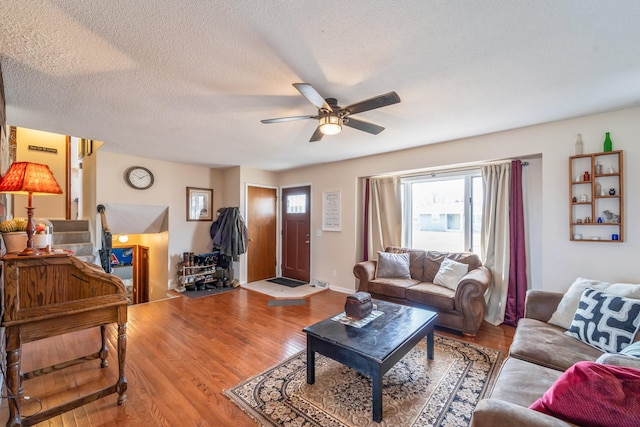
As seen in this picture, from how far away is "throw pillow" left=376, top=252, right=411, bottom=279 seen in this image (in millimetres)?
3797

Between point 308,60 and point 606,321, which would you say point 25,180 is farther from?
point 606,321

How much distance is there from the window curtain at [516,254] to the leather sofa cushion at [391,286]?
1102mm

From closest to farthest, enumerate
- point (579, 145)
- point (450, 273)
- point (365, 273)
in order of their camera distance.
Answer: point (579, 145) → point (450, 273) → point (365, 273)

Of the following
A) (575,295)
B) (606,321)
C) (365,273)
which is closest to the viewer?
(606,321)

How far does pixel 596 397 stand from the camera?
0.89 meters

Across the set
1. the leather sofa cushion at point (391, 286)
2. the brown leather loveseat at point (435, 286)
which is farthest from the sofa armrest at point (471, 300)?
the leather sofa cushion at point (391, 286)

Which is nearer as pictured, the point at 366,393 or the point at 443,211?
the point at 366,393

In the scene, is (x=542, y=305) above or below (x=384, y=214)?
below

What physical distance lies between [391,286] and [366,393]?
168 centimetres

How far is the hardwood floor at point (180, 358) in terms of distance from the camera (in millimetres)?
1803

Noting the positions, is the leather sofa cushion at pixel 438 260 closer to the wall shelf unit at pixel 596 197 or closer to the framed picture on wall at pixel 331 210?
the wall shelf unit at pixel 596 197

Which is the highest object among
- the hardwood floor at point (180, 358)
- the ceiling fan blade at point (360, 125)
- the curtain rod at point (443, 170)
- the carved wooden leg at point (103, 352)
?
the ceiling fan blade at point (360, 125)

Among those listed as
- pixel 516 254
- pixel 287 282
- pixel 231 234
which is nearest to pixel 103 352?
pixel 231 234

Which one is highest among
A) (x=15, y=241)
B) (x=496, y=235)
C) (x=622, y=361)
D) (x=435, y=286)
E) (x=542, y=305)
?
(x=15, y=241)
